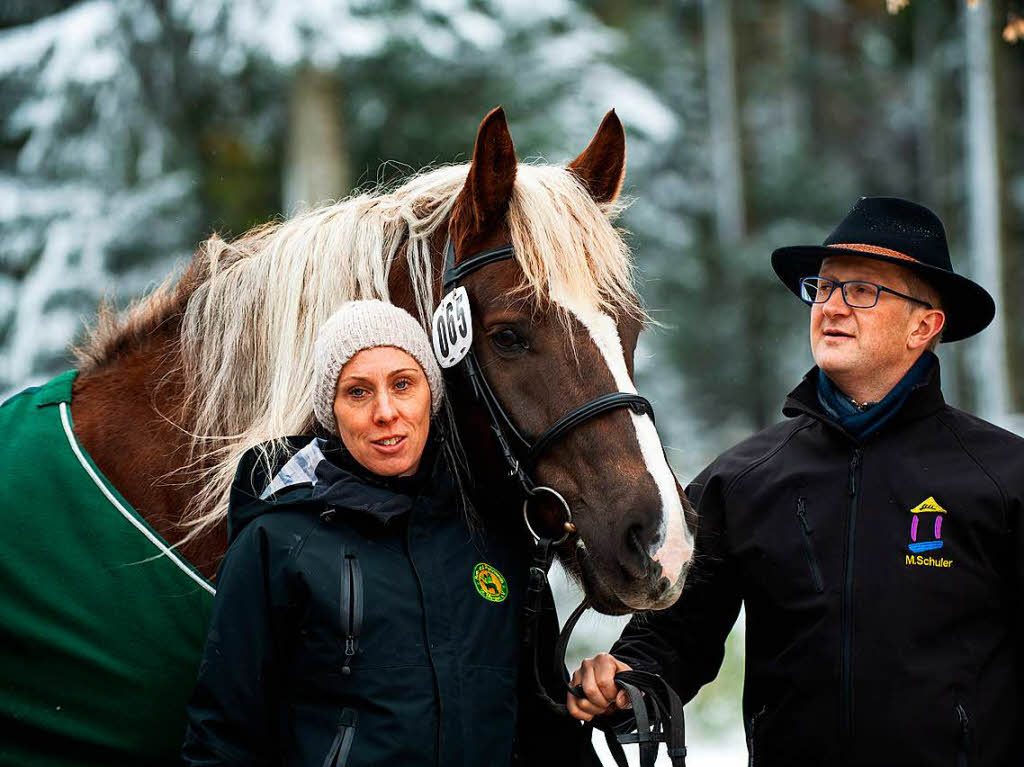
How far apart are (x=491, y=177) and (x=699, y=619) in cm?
128

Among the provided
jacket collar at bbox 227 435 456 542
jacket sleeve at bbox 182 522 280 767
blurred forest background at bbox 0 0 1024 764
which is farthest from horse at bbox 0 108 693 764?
blurred forest background at bbox 0 0 1024 764

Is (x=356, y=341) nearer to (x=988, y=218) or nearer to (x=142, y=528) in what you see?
(x=142, y=528)

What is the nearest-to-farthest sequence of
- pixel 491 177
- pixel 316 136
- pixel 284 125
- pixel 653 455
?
pixel 653 455
pixel 491 177
pixel 316 136
pixel 284 125

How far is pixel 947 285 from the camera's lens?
2633mm

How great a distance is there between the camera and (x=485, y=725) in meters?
2.14

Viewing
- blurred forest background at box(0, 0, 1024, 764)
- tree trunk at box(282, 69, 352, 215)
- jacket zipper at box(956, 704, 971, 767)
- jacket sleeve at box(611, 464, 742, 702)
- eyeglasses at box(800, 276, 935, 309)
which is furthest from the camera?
tree trunk at box(282, 69, 352, 215)

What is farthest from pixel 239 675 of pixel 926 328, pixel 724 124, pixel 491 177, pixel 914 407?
pixel 724 124

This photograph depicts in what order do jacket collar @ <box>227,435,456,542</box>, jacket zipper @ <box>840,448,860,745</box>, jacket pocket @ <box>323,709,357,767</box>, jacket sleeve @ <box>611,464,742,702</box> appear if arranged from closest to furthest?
jacket pocket @ <box>323,709,357,767</box>, jacket collar @ <box>227,435,456,542</box>, jacket zipper @ <box>840,448,860,745</box>, jacket sleeve @ <box>611,464,742,702</box>

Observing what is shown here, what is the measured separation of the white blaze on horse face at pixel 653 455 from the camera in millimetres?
2199

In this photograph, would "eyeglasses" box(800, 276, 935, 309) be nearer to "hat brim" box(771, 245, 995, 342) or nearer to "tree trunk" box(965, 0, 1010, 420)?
"hat brim" box(771, 245, 995, 342)

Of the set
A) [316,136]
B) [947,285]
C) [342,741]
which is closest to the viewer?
[342,741]

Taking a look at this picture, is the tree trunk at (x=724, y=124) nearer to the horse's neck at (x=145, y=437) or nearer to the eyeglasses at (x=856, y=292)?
the eyeglasses at (x=856, y=292)

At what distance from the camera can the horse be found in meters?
2.33

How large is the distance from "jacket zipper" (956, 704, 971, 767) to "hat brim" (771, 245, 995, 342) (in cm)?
97
